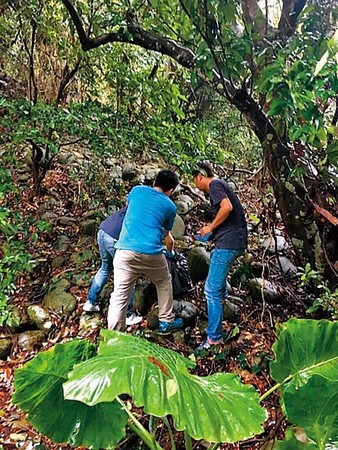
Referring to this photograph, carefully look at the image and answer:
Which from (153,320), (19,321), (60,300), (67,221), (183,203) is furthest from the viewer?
(183,203)

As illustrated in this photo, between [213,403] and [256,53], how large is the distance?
1922 millimetres

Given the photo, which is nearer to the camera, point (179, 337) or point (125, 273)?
point (125, 273)

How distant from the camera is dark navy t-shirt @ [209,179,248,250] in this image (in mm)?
2990

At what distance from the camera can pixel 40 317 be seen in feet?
12.0

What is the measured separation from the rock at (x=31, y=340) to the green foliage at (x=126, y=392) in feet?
6.16

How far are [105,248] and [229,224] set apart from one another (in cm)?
114

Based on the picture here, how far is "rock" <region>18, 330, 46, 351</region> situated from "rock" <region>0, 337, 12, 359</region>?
9 centimetres

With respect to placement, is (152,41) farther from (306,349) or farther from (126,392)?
(126,392)

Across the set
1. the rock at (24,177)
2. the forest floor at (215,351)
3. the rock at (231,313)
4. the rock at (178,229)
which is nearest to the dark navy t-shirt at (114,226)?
the forest floor at (215,351)

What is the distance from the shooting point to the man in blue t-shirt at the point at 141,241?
2916mm

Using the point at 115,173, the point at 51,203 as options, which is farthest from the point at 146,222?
the point at 115,173

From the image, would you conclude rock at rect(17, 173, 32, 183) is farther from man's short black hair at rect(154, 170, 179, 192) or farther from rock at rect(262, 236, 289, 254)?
rock at rect(262, 236, 289, 254)

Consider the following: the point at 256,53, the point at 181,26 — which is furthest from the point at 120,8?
the point at 256,53

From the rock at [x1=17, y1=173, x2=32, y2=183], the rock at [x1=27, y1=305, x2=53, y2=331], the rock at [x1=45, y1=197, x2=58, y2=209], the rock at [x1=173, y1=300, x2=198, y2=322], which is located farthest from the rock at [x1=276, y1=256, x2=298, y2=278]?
the rock at [x1=17, y1=173, x2=32, y2=183]
